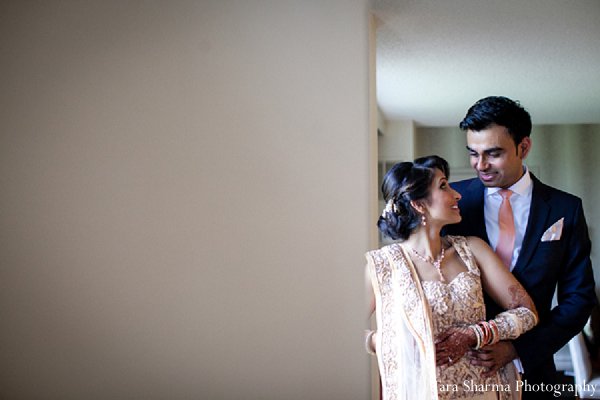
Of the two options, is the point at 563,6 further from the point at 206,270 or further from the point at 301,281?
the point at 206,270

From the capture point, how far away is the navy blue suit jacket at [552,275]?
2.04 meters

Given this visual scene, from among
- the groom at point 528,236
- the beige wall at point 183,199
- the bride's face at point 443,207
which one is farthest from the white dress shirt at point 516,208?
the beige wall at point 183,199

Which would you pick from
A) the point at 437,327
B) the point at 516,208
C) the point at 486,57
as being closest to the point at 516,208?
the point at 516,208

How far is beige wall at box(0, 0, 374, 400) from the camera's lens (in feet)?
8.55

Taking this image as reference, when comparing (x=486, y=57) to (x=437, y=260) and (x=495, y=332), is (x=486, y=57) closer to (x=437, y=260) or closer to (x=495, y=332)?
(x=437, y=260)

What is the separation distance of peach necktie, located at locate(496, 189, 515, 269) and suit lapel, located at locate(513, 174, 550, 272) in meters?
0.04

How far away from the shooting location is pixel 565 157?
2.11 metres

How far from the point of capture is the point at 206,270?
2.70 m

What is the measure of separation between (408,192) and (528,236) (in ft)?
1.34

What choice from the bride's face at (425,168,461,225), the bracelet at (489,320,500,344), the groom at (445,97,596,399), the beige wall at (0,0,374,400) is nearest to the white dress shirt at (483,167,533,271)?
the groom at (445,97,596,399)

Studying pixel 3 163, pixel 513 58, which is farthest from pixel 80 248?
pixel 513 58

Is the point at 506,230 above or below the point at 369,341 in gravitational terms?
above

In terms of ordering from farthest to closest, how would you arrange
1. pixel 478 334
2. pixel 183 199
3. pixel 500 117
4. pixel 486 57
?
pixel 183 199 → pixel 486 57 → pixel 500 117 → pixel 478 334

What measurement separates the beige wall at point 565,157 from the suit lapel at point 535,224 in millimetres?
46
